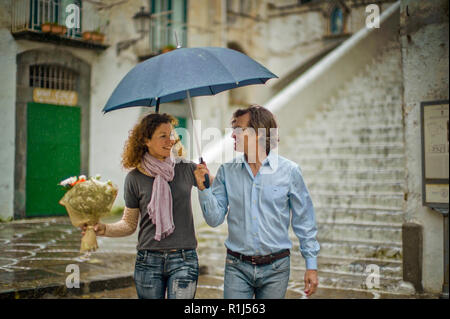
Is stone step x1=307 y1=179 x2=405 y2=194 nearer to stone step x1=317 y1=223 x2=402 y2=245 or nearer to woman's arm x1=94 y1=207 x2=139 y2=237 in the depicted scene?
stone step x1=317 y1=223 x2=402 y2=245

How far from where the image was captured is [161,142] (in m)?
3.33

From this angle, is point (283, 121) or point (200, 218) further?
point (283, 121)

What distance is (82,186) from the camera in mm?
3117

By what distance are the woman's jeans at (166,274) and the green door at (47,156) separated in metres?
2.24

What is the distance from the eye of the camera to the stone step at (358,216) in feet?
23.6

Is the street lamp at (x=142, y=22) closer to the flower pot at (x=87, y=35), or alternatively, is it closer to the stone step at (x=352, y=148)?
the flower pot at (x=87, y=35)

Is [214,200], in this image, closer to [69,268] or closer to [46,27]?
[46,27]

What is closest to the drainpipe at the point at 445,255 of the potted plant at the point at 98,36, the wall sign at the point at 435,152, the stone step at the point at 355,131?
the wall sign at the point at 435,152

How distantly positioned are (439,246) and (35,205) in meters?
4.10

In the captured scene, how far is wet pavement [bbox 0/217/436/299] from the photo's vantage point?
193 inches

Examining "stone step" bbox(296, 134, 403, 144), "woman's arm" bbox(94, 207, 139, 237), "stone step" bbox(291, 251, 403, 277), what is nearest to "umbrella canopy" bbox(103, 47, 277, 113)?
"woman's arm" bbox(94, 207, 139, 237)
